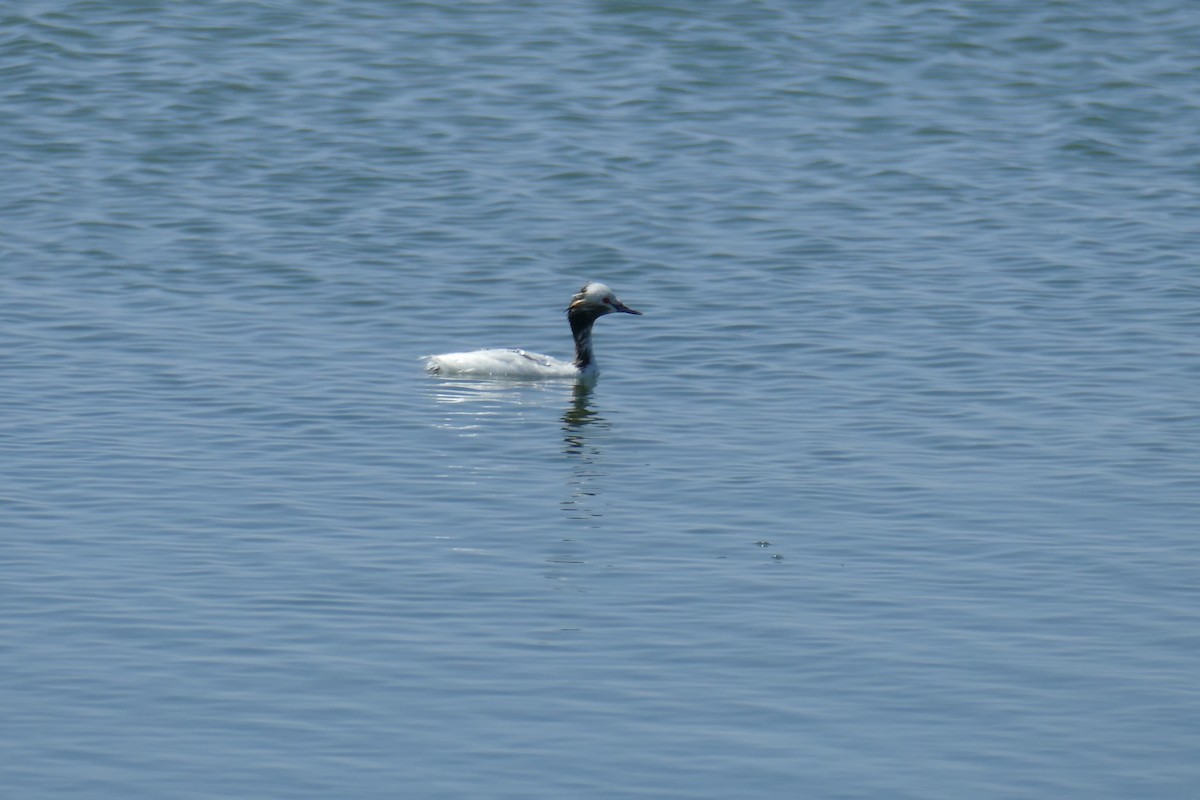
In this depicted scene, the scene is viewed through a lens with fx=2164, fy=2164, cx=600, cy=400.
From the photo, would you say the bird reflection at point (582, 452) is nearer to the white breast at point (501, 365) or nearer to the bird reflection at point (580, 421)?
the bird reflection at point (580, 421)

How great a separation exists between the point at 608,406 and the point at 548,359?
5.18 ft

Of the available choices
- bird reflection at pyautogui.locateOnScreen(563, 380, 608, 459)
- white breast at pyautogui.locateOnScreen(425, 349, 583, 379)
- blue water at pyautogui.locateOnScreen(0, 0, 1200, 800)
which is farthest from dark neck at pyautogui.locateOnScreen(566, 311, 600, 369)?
blue water at pyautogui.locateOnScreen(0, 0, 1200, 800)

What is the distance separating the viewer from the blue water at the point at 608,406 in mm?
10805

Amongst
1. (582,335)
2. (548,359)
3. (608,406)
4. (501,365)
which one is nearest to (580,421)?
(608,406)

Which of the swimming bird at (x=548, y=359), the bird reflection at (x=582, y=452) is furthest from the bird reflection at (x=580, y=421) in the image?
the swimming bird at (x=548, y=359)

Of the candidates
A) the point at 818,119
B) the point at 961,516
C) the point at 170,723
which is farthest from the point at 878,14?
the point at 170,723

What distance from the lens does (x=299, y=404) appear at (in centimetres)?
1844

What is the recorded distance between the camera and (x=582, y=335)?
68.5ft

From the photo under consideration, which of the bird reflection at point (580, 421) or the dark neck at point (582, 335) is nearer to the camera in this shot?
the bird reflection at point (580, 421)

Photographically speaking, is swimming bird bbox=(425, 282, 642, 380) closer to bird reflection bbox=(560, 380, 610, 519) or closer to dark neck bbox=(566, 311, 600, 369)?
dark neck bbox=(566, 311, 600, 369)

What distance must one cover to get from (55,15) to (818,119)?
1454cm

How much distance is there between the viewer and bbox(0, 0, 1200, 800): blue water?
10.8 meters

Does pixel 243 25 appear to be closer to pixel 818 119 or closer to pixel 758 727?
pixel 818 119

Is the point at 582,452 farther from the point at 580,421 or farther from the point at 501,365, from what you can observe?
the point at 501,365
